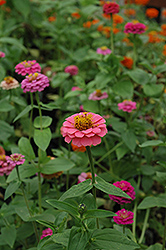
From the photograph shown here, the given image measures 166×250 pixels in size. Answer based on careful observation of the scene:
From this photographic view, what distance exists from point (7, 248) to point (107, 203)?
0.49 meters

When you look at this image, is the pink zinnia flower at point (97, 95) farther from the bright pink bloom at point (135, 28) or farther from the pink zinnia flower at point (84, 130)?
the pink zinnia flower at point (84, 130)

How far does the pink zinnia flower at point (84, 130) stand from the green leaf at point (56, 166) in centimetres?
33

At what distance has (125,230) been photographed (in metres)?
0.90

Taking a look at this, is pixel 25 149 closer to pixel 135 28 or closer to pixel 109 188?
pixel 109 188

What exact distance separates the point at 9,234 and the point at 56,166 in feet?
0.85

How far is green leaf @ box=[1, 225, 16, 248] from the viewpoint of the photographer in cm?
89

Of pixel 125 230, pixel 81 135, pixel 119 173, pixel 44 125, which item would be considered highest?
pixel 81 135

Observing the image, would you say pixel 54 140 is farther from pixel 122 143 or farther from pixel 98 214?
pixel 98 214

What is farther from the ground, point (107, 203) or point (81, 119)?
point (81, 119)

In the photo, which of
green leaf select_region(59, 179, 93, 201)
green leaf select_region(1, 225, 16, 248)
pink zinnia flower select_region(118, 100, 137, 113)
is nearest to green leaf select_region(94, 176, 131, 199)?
green leaf select_region(59, 179, 93, 201)

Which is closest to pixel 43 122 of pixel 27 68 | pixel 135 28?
pixel 27 68

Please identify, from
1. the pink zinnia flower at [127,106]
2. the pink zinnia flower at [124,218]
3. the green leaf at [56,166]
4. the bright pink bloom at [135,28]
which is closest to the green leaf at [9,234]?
the green leaf at [56,166]

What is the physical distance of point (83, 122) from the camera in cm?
66

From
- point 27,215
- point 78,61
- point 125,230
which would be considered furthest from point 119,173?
point 78,61
